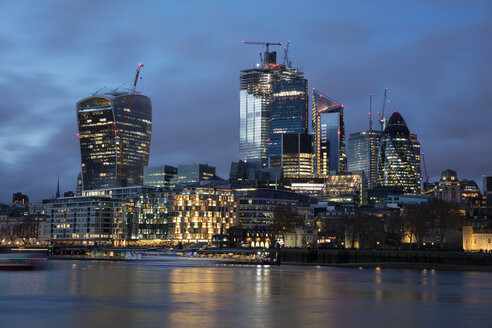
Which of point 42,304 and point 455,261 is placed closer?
point 42,304

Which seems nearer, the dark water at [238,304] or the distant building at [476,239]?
the dark water at [238,304]

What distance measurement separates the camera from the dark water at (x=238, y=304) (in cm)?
4206

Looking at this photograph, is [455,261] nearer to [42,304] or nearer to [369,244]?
[369,244]

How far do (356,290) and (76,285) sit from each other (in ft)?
101

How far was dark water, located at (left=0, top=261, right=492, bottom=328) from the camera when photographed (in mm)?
42062

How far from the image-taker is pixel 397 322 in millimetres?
42656

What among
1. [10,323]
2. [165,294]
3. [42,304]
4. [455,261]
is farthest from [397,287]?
[455,261]

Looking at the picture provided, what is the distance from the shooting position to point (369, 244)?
177375 mm

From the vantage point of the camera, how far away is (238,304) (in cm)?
5216

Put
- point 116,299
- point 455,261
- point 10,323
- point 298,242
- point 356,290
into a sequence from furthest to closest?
point 298,242 < point 455,261 < point 356,290 < point 116,299 < point 10,323

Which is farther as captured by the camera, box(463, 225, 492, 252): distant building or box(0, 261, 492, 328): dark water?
box(463, 225, 492, 252): distant building

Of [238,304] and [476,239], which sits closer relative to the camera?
[238,304]

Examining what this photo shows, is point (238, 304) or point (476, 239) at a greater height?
point (476, 239)

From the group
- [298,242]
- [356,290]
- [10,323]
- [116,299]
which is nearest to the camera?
[10,323]
